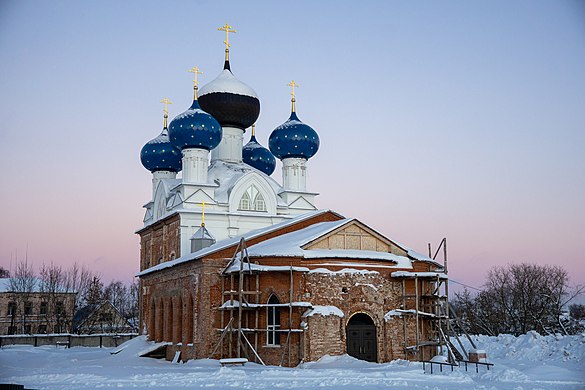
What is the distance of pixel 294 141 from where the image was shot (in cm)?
3047

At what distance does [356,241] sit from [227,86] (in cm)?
1157

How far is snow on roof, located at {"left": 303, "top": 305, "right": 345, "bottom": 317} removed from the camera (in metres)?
20.3

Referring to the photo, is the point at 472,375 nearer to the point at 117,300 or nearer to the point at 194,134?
the point at 194,134

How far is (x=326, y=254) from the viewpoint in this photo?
Result: 21094 millimetres

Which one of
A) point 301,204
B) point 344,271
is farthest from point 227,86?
point 344,271

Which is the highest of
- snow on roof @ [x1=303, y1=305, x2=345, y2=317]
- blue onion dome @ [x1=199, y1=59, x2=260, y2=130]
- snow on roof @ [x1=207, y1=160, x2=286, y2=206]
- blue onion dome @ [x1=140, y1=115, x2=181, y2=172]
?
blue onion dome @ [x1=199, y1=59, x2=260, y2=130]

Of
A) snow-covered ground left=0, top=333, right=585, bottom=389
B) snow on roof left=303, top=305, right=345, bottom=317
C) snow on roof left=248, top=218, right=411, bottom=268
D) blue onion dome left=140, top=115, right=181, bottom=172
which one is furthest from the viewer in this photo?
blue onion dome left=140, top=115, right=181, bottom=172

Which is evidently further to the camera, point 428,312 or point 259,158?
point 259,158

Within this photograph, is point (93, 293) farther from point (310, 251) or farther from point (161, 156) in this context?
point (310, 251)

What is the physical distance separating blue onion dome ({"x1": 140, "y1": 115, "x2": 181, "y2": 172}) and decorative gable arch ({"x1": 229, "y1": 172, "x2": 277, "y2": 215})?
485 cm

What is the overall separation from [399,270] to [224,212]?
8.56m

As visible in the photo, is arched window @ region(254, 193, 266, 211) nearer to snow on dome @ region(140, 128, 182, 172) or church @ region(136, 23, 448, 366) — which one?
church @ region(136, 23, 448, 366)

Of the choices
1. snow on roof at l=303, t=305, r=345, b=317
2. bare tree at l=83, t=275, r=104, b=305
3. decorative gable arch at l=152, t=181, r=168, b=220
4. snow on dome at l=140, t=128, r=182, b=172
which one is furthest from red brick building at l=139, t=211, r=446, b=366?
bare tree at l=83, t=275, r=104, b=305

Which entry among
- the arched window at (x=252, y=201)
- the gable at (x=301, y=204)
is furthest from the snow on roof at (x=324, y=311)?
the gable at (x=301, y=204)
